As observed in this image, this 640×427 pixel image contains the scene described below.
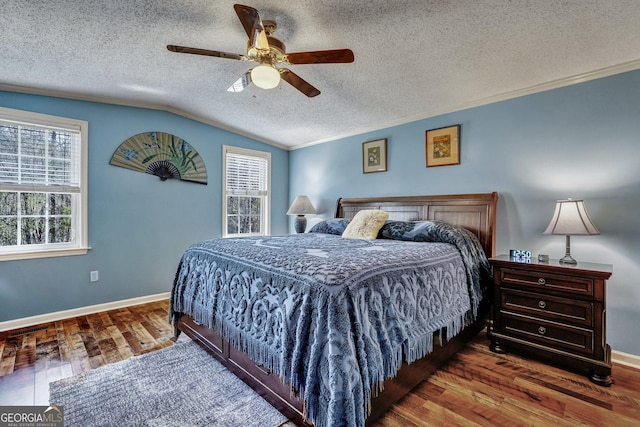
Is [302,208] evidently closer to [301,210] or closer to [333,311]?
[301,210]

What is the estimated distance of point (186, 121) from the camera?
406 centimetres

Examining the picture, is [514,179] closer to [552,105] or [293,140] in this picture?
[552,105]

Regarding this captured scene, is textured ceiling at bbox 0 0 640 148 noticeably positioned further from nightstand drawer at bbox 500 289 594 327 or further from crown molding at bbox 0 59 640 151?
nightstand drawer at bbox 500 289 594 327

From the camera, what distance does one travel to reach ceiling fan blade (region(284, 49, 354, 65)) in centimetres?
191

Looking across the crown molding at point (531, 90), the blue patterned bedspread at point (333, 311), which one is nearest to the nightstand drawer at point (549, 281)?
the blue patterned bedspread at point (333, 311)

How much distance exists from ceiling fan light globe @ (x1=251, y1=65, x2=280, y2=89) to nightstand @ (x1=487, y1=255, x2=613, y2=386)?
2293 mm

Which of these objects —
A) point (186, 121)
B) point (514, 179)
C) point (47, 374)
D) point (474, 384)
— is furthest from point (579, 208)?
point (186, 121)

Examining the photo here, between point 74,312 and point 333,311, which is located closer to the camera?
point 333,311

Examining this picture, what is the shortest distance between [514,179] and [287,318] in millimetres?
2670

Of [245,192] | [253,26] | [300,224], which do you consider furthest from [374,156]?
[253,26]

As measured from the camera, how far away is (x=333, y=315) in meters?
1.26

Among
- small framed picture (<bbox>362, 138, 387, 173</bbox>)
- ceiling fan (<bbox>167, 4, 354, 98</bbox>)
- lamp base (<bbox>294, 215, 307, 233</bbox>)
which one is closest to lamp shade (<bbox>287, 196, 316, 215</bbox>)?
lamp base (<bbox>294, 215, 307, 233</bbox>)

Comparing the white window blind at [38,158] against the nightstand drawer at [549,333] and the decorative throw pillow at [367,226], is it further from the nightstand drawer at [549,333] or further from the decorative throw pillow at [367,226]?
the nightstand drawer at [549,333]

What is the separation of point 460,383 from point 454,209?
182 cm
